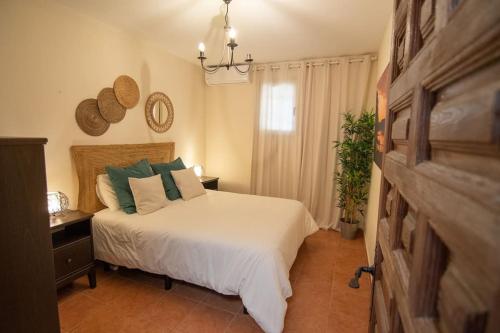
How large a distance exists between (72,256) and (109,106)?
5.20ft

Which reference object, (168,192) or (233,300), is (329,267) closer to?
(233,300)

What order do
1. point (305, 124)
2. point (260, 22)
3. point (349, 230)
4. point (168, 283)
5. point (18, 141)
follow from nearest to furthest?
point (18, 141), point (168, 283), point (260, 22), point (349, 230), point (305, 124)

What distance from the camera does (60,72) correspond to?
2.26 metres

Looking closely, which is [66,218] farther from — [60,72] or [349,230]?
[349,230]

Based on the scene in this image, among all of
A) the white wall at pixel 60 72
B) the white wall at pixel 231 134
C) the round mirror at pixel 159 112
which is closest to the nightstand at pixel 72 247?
the white wall at pixel 60 72

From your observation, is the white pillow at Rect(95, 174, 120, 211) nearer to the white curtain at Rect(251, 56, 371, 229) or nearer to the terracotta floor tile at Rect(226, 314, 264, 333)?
the terracotta floor tile at Rect(226, 314, 264, 333)

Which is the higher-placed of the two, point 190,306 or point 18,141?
point 18,141

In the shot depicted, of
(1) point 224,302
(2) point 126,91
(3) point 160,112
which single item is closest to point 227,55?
(3) point 160,112

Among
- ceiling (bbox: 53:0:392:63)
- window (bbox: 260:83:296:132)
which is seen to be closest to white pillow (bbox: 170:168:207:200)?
window (bbox: 260:83:296:132)

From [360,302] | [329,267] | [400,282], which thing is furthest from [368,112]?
[400,282]

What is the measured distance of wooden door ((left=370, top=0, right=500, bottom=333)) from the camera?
10.8 inches

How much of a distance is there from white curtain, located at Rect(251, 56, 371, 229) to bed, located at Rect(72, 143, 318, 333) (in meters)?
1.02

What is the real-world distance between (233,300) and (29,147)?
6.01ft

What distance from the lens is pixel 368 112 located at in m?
3.36
